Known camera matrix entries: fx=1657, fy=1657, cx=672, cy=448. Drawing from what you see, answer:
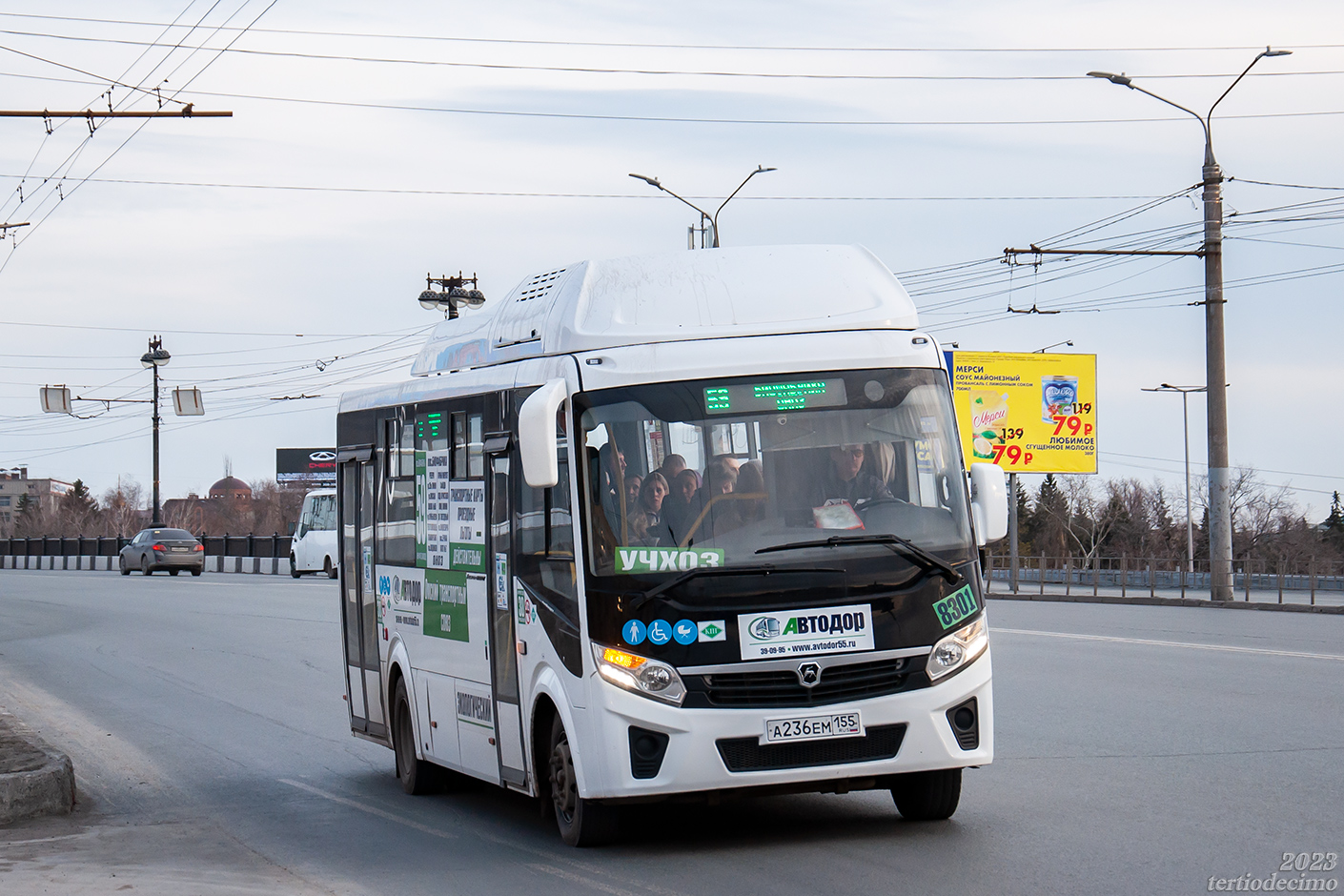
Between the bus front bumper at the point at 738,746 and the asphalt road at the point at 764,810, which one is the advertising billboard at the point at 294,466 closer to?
the asphalt road at the point at 764,810

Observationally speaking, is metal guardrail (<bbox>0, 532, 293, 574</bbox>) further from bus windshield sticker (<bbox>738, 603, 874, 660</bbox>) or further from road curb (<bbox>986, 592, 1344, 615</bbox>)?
bus windshield sticker (<bbox>738, 603, 874, 660</bbox>)

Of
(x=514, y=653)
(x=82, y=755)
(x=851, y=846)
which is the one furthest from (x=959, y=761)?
(x=82, y=755)

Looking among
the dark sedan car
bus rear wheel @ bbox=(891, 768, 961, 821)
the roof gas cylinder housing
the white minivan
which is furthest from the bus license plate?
the dark sedan car

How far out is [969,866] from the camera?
7156 millimetres

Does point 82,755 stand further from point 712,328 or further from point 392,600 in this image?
point 712,328

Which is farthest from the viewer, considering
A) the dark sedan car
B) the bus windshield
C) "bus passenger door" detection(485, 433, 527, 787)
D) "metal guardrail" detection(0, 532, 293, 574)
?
"metal guardrail" detection(0, 532, 293, 574)

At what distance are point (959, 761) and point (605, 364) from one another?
2534mm

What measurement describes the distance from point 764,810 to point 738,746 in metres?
1.70

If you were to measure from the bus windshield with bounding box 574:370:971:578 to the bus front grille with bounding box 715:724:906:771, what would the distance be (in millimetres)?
828

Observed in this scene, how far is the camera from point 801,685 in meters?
7.58

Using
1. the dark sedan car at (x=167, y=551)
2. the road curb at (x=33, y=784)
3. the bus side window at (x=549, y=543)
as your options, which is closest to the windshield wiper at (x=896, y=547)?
the bus side window at (x=549, y=543)

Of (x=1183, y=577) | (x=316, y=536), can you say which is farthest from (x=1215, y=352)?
(x=316, y=536)

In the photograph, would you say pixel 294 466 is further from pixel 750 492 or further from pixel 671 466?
pixel 750 492

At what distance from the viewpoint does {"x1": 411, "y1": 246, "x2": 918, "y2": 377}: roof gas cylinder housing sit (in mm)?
8344
